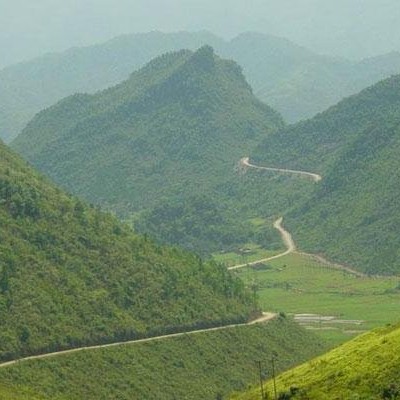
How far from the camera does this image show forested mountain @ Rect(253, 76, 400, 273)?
12988 centimetres

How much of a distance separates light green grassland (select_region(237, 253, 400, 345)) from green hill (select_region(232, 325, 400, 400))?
3680 cm

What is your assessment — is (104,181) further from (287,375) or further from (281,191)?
(287,375)

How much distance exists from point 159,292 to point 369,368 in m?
37.9

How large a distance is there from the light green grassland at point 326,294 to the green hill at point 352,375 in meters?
36.8

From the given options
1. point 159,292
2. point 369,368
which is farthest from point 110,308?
point 369,368

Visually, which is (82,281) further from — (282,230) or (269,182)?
(269,182)

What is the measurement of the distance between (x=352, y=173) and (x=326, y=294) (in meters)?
41.5

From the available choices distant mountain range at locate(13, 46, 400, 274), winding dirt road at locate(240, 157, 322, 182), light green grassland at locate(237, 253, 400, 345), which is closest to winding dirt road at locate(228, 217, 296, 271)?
distant mountain range at locate(13, 46, 400, 274)

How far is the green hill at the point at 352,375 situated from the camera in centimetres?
4756

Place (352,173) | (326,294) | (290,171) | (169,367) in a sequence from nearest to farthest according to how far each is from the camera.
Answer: (169,367)
(326,294)
(352,173)
(290,171)

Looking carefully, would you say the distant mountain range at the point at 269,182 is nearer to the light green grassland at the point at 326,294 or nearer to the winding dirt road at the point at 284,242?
the winding dirt road at the point at 284,242

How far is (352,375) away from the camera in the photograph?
1943 inches

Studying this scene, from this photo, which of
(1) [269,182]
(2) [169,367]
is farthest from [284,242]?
(2) [169,367]

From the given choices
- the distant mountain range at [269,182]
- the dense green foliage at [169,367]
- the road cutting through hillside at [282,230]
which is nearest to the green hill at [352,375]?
the dense green foliage at [169,367]
